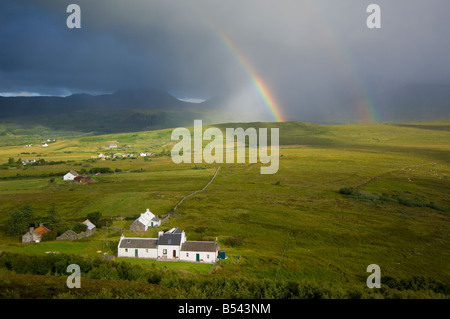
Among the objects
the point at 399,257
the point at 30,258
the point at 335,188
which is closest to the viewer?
the point at 30,258

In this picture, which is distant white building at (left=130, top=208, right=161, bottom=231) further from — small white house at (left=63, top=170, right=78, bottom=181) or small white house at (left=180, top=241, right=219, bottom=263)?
small white house at (left=63, top=170, right=78, bottom=181)

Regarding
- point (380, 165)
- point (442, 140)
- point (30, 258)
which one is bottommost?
point (30, 258)

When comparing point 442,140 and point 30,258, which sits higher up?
point 442,140

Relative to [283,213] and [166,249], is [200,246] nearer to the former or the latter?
[166,249]

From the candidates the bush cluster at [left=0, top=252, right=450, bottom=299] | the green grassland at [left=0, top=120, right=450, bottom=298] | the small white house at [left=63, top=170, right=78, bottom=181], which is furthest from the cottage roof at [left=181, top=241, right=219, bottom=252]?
the small white house at [left=63, top=170, right=78, bottom=181]

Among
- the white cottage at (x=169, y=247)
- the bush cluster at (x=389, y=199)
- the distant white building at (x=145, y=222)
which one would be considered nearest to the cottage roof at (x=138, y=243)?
the white cottage at (x=169, y=247)
